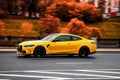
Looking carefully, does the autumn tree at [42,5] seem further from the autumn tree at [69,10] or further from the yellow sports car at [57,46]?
the yellow sports car at [57,46]

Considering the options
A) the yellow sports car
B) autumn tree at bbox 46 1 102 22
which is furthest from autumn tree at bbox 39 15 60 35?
the yellow sports car

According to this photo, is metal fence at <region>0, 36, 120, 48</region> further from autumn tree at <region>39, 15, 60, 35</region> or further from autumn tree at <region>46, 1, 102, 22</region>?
autumn tree at <region>46, 1, 102, 22</region>

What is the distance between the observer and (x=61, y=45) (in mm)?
23656

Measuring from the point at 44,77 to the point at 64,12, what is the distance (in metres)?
55.2

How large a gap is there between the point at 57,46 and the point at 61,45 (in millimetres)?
271

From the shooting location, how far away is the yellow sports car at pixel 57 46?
2280cm

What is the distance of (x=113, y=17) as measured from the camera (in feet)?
294

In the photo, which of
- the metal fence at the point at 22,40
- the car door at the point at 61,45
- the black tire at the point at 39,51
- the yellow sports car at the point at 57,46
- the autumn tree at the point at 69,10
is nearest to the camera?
the yellow sports car at the point at 57,46

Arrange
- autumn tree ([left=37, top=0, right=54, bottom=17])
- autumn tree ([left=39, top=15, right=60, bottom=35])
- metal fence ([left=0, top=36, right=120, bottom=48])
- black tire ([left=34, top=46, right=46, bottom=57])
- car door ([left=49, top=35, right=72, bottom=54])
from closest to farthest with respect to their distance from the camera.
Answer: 1. black tire ([left=34, top=46, right=46, bottom=57])
2. car door ([left=49, top=35, right=72, bottom=54])
3. metal fence ([left=0, top=36, right=120, bottom=48])
4. autumn tree ([left=39, top=15, right=60, bottom=35])
5. autumn tree ([left=37, top=0, right=54, bottom=17])

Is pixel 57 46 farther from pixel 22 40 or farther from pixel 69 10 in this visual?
pixel 69 10

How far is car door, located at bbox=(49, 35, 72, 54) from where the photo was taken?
23.4 meters

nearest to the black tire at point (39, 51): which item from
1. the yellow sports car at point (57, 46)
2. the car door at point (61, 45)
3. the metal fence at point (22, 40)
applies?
the yellow sports car at point (57, 46)

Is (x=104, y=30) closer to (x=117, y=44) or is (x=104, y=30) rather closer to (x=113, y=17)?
(x=113, y=17)

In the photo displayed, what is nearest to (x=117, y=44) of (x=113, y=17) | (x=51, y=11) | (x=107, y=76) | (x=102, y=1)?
(x=107, y=76)
